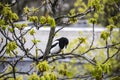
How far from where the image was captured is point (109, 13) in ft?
24.2

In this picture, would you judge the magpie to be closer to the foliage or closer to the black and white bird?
the black and white bird

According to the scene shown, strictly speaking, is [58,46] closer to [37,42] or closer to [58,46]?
[58,46]

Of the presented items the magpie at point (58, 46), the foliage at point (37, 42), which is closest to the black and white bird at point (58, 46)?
the magpie at point (58, 46)

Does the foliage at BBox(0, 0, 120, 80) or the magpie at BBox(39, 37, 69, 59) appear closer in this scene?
the foliage at BBox(0, 0, 120, 80)

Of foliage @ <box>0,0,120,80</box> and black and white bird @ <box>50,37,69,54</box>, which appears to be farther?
black and white bird @ <box>50,37,69,54</box>

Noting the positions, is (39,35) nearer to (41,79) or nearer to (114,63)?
(41,79)

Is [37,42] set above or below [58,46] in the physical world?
above

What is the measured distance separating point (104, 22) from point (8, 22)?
5807mm

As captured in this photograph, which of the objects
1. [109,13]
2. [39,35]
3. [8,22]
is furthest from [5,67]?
[109,13]

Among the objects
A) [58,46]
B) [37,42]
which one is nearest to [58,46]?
[58,46]

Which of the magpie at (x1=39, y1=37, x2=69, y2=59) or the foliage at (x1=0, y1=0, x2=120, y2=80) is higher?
the foliage at (x1=0, y1=0, x2=120, y2=80)

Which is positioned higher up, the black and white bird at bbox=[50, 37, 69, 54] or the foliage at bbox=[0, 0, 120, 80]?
the foliage at bbox=[0, 0, 120, 80]

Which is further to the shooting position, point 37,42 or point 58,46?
point 58,46

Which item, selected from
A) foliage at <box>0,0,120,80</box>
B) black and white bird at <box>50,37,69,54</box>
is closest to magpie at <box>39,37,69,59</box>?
black and white bird at <box>50,37,69,54</box>
